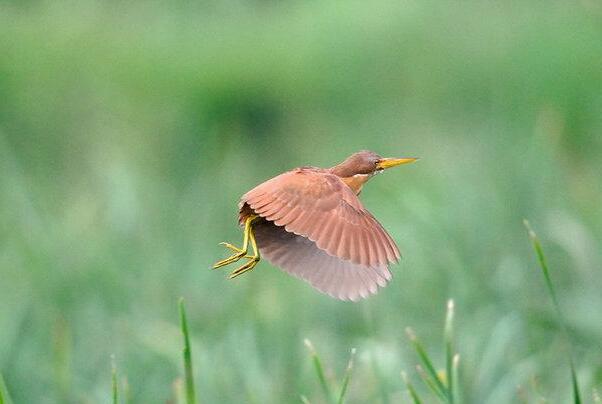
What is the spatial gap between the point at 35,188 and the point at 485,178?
1952mm

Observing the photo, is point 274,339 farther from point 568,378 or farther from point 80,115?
point 80,115

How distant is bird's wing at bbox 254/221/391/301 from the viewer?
302 centimetres

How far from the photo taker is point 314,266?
121 inches

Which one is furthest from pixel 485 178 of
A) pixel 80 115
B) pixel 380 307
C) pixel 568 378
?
pixel 80 115

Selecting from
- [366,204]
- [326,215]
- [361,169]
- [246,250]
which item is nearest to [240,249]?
[246,250]

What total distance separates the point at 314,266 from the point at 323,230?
0.21 meters

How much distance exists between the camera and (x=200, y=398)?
4.68 metres

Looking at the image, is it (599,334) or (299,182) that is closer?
(299,182)

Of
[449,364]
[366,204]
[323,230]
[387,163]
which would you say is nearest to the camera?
[323,230]

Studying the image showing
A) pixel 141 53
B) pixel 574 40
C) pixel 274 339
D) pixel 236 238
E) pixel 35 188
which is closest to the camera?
pixel 274 339

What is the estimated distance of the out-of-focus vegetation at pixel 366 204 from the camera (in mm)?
4938

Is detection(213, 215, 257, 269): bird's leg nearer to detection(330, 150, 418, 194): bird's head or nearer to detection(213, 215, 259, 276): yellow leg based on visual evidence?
detection(213, 215, 259, 276): yellow leg

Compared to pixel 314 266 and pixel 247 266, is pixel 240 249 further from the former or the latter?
pixel 314 266

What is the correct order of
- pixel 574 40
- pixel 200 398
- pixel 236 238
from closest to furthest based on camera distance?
pixel 200 398 → pixel 236 238 → pixel 574 40
